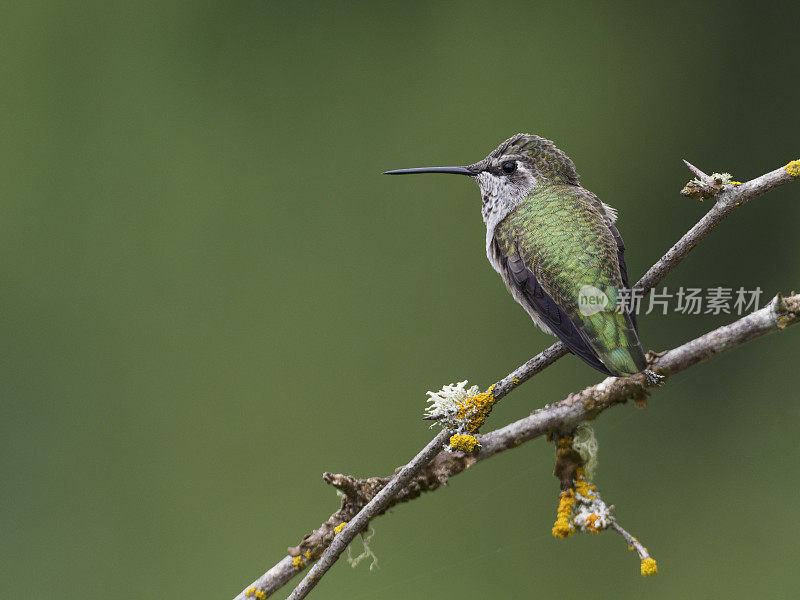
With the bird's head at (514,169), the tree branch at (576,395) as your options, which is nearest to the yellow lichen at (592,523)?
the tree branch at (576,395)

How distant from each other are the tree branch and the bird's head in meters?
0.43

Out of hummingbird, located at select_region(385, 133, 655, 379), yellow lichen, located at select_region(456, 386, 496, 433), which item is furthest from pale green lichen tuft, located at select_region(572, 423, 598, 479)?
yellow lichen, located at select_region(456, 386, 496, 433)

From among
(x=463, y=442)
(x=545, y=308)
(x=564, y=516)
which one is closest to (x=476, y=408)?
(x=463, y=442)

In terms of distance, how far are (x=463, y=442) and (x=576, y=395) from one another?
0.77ft

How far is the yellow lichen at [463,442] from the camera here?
111cm

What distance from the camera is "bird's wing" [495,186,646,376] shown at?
1186 millimetres

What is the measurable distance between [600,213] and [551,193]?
0.10 metres

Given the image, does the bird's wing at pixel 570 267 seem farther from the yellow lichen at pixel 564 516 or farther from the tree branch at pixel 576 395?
the yellow lichen at pixel 564 516

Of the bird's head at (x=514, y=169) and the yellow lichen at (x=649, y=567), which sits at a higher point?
the bird's head at (x=514, y=169)

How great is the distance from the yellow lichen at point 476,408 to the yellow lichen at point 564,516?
0.21 meters

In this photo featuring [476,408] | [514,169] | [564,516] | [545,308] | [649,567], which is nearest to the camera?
[649,567]

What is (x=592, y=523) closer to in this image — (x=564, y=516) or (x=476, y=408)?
(x=564, y=516)

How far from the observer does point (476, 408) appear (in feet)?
3.44

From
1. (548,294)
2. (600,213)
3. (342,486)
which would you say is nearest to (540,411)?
(548,294)
